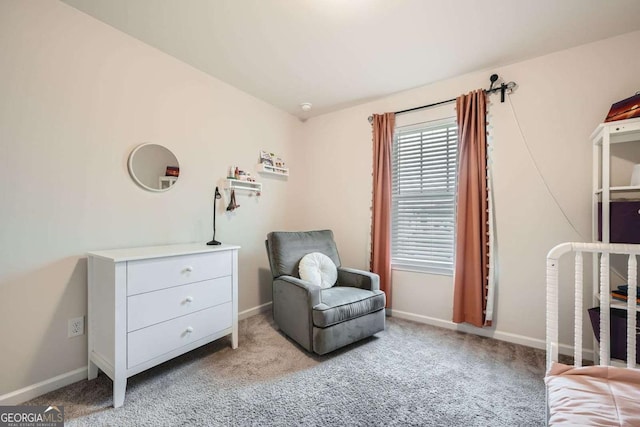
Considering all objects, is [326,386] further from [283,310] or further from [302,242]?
[302,242]

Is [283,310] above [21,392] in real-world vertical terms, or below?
above

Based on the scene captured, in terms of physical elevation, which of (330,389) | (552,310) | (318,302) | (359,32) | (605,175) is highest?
(359,32)

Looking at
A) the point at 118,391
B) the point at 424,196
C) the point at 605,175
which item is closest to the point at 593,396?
the point at 605,175

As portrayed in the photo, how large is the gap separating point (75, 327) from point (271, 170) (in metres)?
2.08

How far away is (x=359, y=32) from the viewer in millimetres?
1891

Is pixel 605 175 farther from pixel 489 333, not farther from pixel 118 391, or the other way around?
pixel 118 391

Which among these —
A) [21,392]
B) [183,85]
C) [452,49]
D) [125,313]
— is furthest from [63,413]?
[452,49]

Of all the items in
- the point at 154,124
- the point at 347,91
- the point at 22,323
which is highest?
the point at 347,91

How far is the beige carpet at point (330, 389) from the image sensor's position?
1.40 meters

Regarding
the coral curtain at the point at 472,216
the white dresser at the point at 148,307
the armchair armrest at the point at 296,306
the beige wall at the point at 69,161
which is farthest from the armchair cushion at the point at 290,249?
the coral curtain at the point at 472,216

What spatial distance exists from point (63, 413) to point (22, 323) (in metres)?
0.56

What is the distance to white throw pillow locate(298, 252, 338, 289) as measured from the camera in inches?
95.0

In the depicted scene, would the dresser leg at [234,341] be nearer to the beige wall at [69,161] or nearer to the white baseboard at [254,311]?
the white baseboard at [254,311]

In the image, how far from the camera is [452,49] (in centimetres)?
207
